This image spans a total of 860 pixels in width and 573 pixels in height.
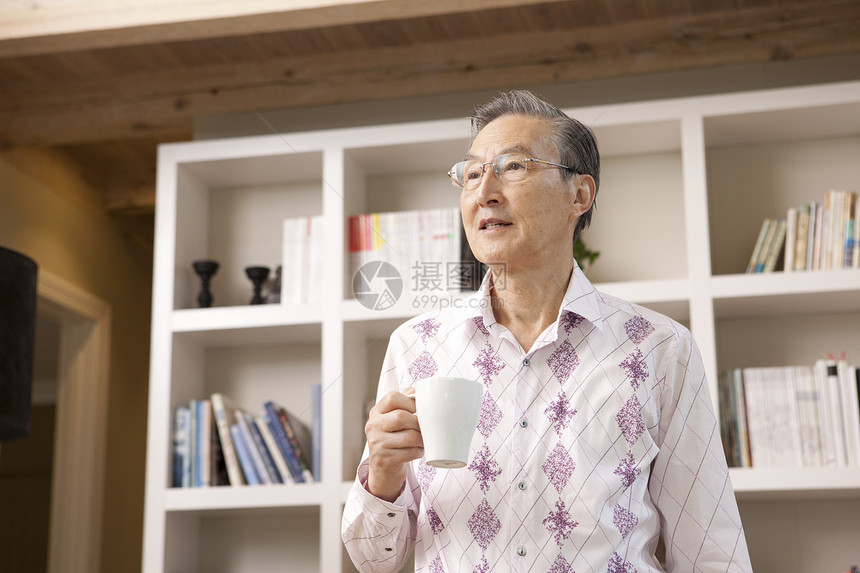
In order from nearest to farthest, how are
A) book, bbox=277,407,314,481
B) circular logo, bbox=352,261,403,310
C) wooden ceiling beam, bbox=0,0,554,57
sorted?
circular logo, bbox=352,261,403,310, wooden ceiling beam, bbox=0,0,554,57, book, bbox=277,407,314,481

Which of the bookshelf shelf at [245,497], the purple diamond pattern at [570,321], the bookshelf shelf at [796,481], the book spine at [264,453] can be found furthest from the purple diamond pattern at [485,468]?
the book spine at [264,453]

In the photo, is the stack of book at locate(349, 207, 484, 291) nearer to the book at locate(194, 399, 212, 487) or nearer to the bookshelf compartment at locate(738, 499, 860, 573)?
the book at locate(194, 399, 212, 487)

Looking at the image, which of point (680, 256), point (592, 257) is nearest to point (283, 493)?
point (592, 257)

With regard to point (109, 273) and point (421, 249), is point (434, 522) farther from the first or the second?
point (109, 273)

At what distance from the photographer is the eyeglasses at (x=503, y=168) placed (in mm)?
1369

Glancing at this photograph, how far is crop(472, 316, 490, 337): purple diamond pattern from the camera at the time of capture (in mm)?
1379

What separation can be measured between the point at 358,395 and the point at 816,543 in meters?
1.31

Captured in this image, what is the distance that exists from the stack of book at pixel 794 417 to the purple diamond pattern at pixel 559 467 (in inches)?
58.3

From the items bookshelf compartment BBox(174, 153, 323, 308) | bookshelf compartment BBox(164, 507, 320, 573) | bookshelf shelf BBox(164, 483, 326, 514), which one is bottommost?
bookshelf compartment BBox(164, 507, 320, 573)

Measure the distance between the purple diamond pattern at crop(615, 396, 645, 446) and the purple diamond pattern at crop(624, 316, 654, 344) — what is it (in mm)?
99

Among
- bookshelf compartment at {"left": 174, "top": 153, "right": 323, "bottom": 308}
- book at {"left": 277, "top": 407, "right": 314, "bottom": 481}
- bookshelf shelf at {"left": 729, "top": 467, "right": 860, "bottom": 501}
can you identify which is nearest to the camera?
bookshelf shelf at {"left": 729, "top": 467, "right": 860, "bottom": 501}

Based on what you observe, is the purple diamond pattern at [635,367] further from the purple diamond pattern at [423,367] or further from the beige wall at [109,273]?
the beige wall at [109,273]

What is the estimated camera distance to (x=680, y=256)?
2.92 m

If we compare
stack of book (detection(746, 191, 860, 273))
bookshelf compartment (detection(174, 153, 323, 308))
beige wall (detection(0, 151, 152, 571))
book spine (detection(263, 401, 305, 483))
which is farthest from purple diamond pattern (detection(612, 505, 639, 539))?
beige wall (detection(0, 151, 152, 571))
